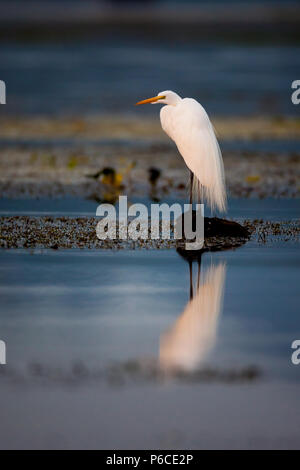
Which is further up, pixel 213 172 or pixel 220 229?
pixel 213 172

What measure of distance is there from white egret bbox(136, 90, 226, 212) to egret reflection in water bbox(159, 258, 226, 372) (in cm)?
210

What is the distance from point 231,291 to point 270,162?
24.1 ft

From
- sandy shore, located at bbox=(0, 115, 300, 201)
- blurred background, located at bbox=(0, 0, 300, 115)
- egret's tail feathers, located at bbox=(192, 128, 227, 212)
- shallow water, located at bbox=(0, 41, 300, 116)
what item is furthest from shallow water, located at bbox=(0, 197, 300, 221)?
blurred background, located at bbox=(0, 0, 300, 115)

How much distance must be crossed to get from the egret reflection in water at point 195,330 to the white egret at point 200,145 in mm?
2099

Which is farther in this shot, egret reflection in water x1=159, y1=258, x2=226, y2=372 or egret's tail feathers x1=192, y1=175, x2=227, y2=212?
egret's tail feathers x1=192, y1=175, x2=227, y2=212

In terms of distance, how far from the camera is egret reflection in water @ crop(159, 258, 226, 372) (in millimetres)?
4660

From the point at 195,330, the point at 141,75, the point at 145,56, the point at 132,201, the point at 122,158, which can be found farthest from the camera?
the point at 145,56

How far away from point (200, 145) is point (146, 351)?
12.6 ft

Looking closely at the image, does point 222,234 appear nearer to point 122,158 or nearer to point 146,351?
point 146,351

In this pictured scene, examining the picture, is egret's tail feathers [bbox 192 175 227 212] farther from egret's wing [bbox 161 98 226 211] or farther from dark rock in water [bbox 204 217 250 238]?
dark rock in water [bbox 204 217 250 238]

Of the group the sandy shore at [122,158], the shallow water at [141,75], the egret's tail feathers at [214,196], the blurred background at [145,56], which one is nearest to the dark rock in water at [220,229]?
the egret's tail feathers at [214,196]

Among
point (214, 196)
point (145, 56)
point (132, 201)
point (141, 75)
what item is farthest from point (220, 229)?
point (145, 56)

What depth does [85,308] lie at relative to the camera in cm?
557

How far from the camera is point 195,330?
5129 mm
